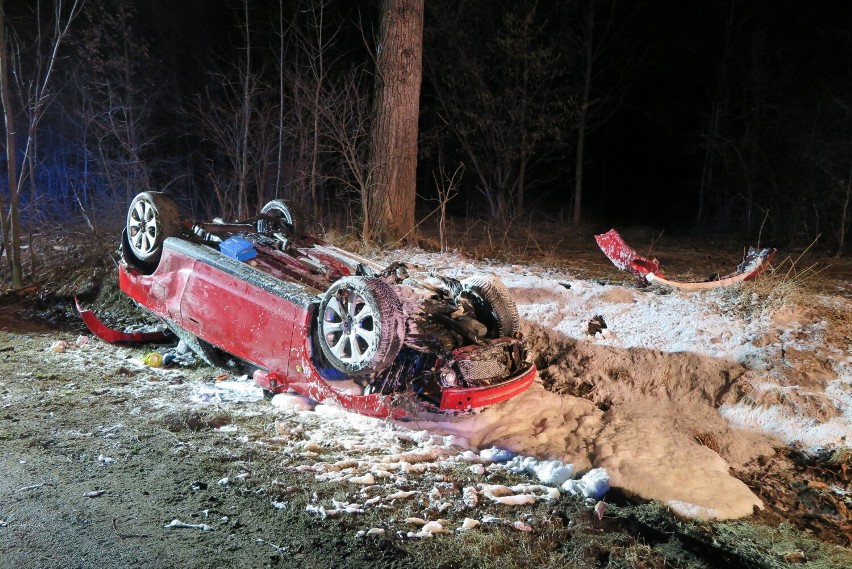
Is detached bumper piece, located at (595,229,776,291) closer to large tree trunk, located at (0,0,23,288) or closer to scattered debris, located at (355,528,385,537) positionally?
scattered debris, located at (355,528,385,537)

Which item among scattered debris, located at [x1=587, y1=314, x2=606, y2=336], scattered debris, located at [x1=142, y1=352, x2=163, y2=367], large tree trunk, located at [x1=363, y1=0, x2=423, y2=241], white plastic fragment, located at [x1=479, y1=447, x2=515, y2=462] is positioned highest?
large tree trunk, located at [x1=363, y1=0, x2=423, y2=241]

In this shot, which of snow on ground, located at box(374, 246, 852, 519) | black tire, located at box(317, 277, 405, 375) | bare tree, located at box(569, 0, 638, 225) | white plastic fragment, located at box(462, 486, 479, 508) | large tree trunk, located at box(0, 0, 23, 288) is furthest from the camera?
bare tree, located at box(569, 0, 638, 225)

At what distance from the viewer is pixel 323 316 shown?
458 centimetres

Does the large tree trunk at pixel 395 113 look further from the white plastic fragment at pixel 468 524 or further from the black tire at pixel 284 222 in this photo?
the white plastic fragment at pixel 468 524

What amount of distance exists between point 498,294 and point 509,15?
12387 mm

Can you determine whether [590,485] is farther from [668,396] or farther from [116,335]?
[116,335]

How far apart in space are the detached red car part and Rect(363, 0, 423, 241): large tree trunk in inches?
162

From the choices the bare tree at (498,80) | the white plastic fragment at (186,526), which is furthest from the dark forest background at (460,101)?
the white plastic fragment at (186,526)

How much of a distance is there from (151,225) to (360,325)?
2.80 m

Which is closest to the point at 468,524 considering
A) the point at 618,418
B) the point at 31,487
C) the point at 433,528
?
the point at 433,528

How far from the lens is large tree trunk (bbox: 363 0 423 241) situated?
10453 millimetres

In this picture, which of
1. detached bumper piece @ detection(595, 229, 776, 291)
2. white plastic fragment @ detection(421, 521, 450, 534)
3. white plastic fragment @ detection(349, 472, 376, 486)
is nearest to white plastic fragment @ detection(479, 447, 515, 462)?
white plastic fragment @ detection(349, 472, 376, 486)

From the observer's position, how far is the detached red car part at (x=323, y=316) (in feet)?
14.6

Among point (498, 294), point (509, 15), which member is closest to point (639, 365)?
point (498, 294)
